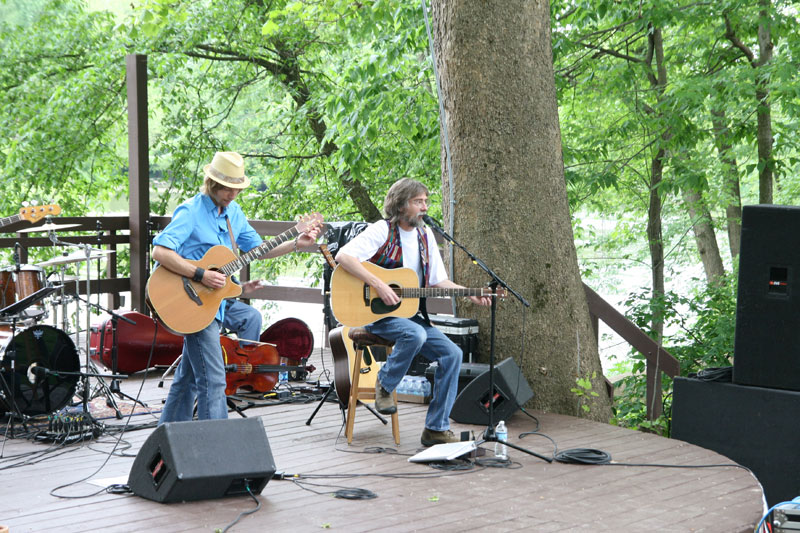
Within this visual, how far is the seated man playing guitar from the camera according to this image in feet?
16.3

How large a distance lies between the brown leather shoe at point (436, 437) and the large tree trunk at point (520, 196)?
1232 millimetres

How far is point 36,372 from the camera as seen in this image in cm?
527

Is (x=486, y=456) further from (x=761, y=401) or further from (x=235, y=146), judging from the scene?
(x=235, y=146)

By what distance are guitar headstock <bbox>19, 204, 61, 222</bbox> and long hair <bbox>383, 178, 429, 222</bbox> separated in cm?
270

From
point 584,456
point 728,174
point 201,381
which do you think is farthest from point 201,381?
point 728,174

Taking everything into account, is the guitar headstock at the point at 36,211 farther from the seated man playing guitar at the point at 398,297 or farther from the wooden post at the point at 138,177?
the seated man playing guitar at the point at 398,297

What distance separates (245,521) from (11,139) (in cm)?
1125

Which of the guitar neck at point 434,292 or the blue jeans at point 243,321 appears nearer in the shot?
the guitar neck at point 434,292

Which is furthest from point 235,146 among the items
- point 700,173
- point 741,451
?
point 741,451

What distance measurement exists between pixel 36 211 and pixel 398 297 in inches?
118

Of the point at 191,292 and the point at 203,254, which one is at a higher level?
the point at 203,254

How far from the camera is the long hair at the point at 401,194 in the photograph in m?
4.98

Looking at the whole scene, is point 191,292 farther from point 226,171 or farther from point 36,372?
point 36,372

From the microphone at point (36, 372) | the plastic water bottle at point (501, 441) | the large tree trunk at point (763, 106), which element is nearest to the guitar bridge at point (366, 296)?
the plastic water bottle at point (501, 441)
